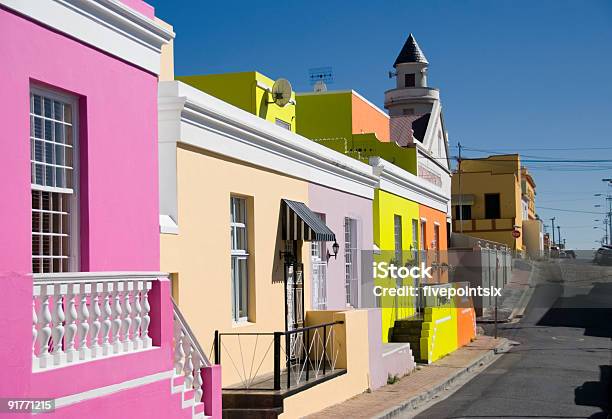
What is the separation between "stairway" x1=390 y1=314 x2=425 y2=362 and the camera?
2289 centimetres

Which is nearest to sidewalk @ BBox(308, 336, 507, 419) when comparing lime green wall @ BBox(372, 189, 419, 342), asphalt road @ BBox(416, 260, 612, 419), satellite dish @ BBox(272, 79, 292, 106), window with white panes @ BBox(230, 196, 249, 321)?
asphalt road @ BBox(416, 260, 612, 419)

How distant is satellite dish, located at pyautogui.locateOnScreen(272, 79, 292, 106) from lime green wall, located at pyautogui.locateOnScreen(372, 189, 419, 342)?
3.29 metres

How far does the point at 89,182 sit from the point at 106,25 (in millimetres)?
1655

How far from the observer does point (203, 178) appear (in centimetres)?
1220

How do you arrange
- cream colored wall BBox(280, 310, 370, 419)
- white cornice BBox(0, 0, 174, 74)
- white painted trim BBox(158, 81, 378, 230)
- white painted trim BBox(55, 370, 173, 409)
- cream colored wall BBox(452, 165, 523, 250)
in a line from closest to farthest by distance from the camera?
white painted trim BBox(55, 370, 173, 409) → white cornice BBox(0, 0, 174, 74) → white painted trim BBox(158, 81, 378, 230) → cream colored wall BBox(280, 310, 370, 419) → cream colored wall BBox(452, 165, 523, 250)

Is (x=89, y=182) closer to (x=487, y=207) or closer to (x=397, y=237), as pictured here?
(x=397, y=237)

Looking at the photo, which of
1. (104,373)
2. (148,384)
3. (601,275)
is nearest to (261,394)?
(148,384)

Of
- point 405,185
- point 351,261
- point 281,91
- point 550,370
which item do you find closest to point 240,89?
point 281,91

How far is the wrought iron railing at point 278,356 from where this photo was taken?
12500 millimetres

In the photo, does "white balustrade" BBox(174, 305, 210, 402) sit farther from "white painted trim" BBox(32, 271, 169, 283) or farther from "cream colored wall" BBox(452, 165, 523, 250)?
"cream colored wall" BBox(452, 165, 523, 250)

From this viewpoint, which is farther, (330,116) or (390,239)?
(330,116)

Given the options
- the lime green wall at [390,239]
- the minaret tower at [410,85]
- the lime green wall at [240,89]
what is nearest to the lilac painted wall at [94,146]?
the lime green wall at [240,89]

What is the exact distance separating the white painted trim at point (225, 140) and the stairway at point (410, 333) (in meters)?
6.36

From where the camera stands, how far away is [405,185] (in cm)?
2505
